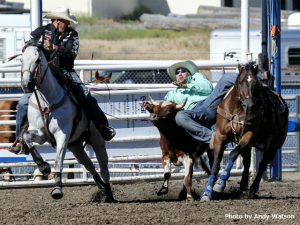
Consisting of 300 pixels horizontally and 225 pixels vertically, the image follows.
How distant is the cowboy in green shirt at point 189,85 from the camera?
12641 millimetres

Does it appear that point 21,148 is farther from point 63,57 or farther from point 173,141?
point 173,141

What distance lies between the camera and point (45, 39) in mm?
11703

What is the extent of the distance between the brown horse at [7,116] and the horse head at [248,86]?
4.24 m

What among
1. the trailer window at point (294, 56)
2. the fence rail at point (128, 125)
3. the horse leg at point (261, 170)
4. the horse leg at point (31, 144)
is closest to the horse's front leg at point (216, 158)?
the horse leg at point (261, 170)

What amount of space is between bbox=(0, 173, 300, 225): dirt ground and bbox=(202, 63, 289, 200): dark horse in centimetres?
58

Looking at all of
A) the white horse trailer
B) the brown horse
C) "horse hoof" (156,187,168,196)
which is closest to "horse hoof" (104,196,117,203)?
"horse hoof" (156,187,168,196)

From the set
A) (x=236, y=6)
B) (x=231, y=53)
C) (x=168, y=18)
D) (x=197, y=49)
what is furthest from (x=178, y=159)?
(x=236, y=6)

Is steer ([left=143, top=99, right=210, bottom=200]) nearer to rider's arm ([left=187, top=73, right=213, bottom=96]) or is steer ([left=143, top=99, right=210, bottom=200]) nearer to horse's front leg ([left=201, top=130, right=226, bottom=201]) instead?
rider's arm ([left=187, top=73, right=213, bottom=96])

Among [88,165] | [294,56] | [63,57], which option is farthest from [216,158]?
[294,56]

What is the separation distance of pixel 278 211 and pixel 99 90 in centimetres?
524

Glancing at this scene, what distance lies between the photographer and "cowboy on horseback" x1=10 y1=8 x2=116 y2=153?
11.6 m

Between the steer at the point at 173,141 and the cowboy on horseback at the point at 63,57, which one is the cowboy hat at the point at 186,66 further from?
the cowboy on horseback at the point at 63,57

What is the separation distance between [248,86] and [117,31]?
1295 inches

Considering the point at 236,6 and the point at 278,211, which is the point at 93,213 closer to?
the point at 278,211
